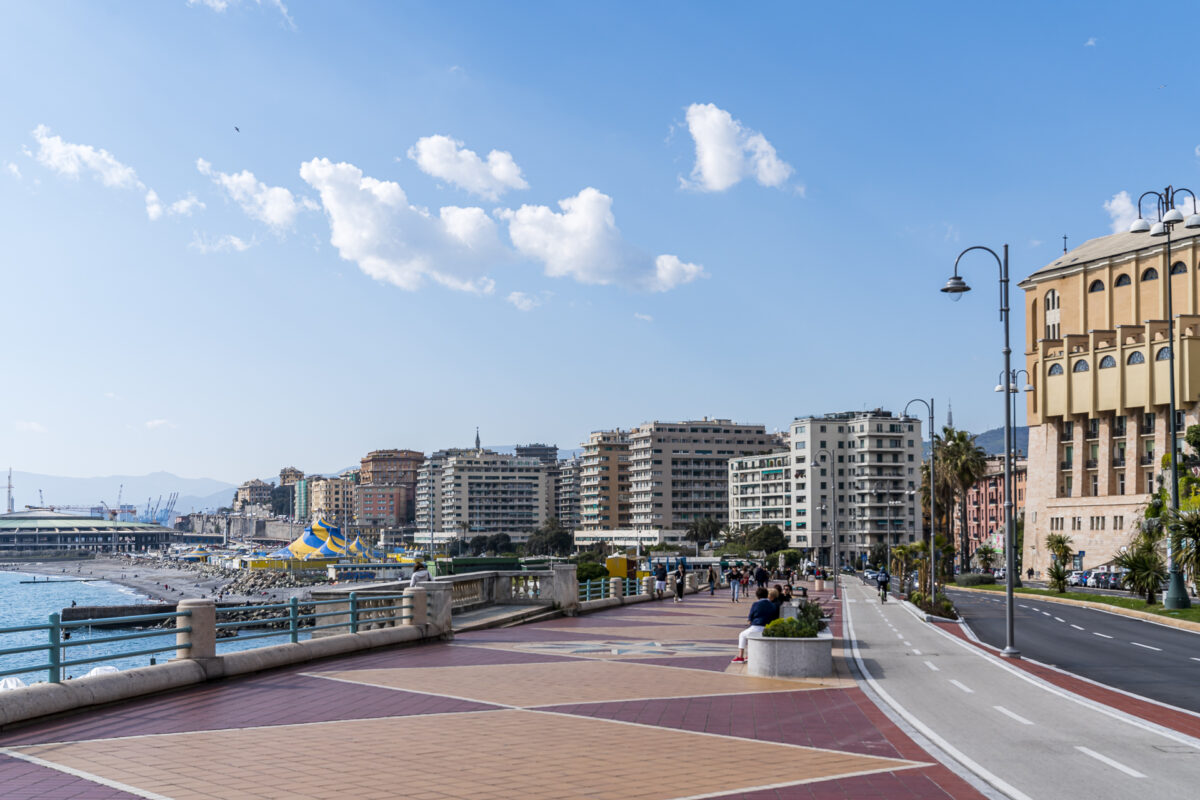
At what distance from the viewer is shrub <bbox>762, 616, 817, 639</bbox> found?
18.2 m

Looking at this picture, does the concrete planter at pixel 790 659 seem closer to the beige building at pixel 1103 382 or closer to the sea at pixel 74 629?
the sea at pixel 74 629

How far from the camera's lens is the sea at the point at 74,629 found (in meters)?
74.8

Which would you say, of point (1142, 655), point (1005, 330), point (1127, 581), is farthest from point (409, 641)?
point (1127, 581)

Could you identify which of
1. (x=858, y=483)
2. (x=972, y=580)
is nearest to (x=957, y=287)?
(x=972, y=580)

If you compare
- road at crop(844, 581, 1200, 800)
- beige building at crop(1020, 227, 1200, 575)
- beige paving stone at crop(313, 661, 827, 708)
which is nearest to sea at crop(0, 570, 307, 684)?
beige paving stone at crop(313, 661, 827, 708)

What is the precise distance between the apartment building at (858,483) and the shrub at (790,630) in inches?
5464

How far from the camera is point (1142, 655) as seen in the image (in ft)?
83.6

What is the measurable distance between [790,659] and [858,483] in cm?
14514

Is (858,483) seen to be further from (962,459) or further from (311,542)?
(311,542)

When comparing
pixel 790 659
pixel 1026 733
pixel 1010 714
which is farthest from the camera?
pixel 790 659

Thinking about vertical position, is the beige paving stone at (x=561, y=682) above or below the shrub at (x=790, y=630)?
below

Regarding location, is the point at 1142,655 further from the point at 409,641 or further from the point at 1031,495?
the point at 1031,495

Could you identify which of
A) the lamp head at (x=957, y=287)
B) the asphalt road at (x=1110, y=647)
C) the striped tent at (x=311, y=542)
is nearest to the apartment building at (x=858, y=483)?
the striped tent at (x=311, y=542)

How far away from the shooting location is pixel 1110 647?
2786 cm
